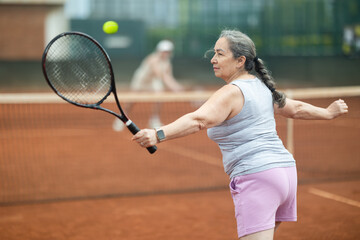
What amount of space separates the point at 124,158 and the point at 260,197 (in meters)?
6.04

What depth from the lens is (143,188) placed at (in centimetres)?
641

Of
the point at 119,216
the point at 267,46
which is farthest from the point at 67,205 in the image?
the point at 267,46

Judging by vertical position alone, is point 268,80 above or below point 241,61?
below

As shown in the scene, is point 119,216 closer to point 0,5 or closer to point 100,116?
point 100,116

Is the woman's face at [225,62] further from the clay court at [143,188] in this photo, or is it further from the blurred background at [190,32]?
the blurred background at [190,32]

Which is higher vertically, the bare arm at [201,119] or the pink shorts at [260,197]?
the bare arm at [201,119]

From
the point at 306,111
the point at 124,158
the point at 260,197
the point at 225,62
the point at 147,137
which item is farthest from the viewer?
the point at 124,158

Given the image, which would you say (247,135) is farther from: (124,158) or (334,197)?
(124,158)

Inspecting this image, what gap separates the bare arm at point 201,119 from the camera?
246cm

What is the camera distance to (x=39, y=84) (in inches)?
923

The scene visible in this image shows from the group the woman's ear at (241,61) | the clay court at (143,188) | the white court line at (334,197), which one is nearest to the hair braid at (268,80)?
the woman's ear at (241,61)

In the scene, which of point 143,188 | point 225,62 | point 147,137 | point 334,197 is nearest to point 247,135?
point 225,62

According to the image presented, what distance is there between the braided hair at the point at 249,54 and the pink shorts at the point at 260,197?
0.44 meters

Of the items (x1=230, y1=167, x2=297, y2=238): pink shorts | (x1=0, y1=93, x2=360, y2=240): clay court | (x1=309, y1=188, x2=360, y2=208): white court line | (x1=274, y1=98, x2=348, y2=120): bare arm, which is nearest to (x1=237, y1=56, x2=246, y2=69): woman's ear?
(x1=274, y1=98, x2=348, y2=120): bare arm
